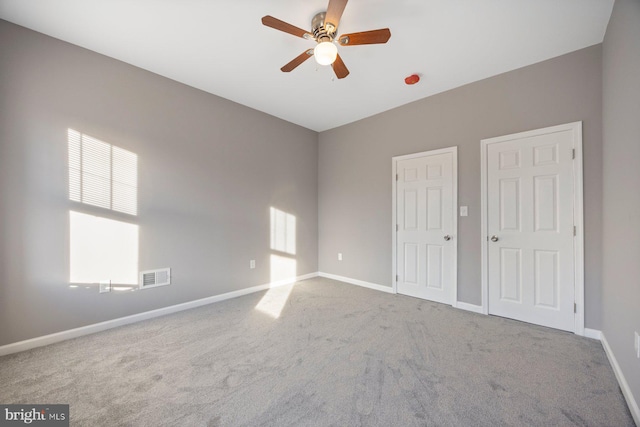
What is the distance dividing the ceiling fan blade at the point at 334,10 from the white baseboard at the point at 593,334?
3563mm

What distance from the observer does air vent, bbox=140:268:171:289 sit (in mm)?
2846

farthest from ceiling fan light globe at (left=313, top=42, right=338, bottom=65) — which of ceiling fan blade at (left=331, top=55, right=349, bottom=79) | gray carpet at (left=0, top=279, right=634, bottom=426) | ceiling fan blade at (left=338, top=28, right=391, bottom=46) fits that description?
gray carpet at (left=0, top=279, right=634, bottom=426)

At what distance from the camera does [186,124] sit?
320 centimetres

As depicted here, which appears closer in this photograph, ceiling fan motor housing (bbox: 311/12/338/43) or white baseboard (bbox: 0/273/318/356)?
ceiling fan motor housing (bbox: 311/12/338/43)

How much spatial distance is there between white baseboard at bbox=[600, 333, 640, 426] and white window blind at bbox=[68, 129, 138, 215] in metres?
4.28

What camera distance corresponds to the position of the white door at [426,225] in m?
3.29

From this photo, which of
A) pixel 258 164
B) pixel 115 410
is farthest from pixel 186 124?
pixel 115 410

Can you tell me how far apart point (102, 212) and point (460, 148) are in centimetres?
419

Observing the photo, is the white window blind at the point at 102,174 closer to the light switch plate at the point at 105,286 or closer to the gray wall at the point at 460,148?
the light switch plate at the point at 105,286

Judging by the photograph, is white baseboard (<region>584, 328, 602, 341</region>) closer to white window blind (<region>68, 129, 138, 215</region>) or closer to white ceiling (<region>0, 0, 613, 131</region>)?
white ceiling (<region>0, 0, 613, 131</region>)

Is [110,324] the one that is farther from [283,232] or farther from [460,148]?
[460,148]

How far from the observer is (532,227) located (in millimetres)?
2711

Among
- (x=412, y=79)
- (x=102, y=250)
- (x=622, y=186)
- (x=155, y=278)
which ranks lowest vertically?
(x=155, y=278)

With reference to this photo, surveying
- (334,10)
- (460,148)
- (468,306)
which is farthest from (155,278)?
(460,148)
